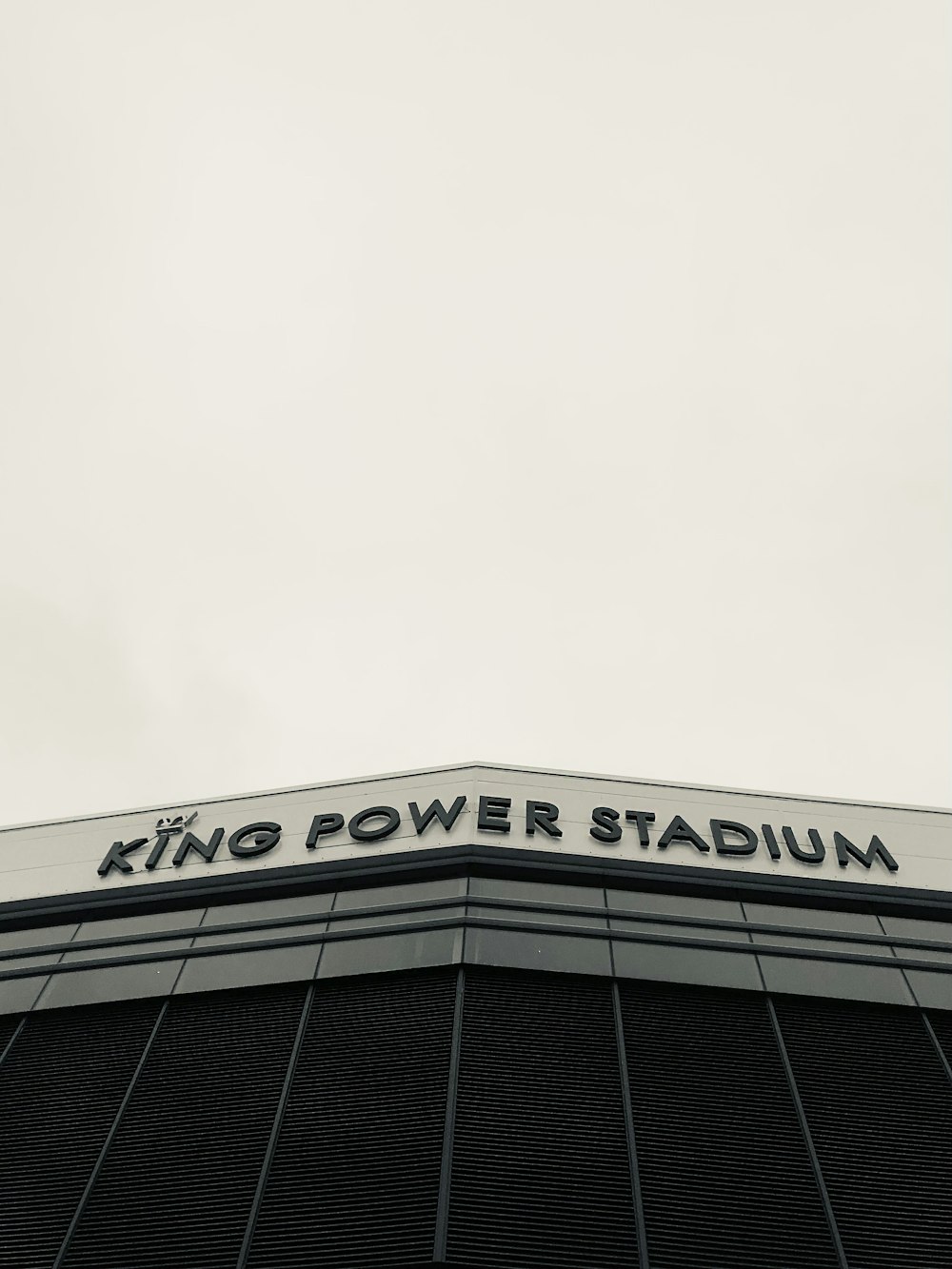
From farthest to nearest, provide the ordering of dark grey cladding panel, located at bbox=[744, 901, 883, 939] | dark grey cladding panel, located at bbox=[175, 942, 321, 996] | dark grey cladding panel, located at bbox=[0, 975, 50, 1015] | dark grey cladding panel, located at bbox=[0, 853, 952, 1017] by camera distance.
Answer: dark grey cladding panel, located at bbox=[744, 901, 883, 939], dark grey cladding panel, located at bbox=[0, 975, 50, 1015], dark grey cladding panel, located at bbox=[175, 942, 321, 996], dark grey cladding panel, located at bbox=[0, 853, 952, 1017]

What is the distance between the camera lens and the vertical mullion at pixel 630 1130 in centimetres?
1195

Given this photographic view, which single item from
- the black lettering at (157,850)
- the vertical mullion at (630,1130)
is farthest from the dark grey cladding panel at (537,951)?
the black lettering at (157,850)

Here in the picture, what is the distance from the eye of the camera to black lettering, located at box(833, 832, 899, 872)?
18.6m

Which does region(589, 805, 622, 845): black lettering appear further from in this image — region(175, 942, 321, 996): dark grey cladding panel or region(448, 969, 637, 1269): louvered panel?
region(175, 942, 321, 996): dark grey cladding panel

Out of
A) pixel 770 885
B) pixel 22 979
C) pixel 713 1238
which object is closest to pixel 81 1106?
pixel 22 979

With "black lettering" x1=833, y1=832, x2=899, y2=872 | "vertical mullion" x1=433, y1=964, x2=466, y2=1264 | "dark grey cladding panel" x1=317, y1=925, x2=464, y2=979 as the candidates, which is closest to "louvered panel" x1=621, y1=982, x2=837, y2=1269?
"vertical mullion" x1=433, y1=964, x2=466, y2=1264

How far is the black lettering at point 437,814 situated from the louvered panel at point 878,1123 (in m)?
6.77

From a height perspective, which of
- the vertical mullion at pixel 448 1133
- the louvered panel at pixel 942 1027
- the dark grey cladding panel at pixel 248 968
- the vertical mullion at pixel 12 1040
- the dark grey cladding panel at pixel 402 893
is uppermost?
the dark grey cladding panel at pixel 402 893

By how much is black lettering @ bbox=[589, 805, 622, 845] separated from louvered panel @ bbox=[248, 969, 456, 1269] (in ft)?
14.1

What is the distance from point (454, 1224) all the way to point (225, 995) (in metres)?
6.31

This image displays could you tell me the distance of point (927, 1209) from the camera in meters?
12.8

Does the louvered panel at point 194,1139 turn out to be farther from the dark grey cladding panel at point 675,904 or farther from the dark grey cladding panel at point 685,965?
the dark grey cladding panel at point 675,904

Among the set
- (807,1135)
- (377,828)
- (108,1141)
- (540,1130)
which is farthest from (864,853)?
(108,1141)

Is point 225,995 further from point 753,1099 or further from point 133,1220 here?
point 753,1099
